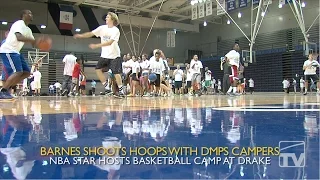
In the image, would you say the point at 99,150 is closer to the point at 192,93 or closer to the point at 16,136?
the point at 16,136

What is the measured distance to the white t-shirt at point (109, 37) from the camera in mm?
6496

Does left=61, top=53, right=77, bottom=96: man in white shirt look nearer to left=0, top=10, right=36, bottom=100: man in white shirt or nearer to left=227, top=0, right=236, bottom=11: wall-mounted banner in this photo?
left=0, top=10, right=36, bottom=100: man in white shirt

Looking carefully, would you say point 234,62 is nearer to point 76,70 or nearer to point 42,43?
point 76,70

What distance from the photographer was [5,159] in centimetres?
108

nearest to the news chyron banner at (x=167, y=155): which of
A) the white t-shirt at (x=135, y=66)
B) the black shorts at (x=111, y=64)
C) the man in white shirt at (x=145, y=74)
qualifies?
the black shorts at (x=111, y=64)

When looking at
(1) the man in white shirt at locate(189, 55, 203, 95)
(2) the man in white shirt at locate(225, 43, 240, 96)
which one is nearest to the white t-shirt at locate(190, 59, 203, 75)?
(1) the man in white shirt at locate(189, 55, 203, 95)

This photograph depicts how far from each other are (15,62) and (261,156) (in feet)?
16.8

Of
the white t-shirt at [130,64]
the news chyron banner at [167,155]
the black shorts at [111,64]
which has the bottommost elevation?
the news chyron banner at [167,155]

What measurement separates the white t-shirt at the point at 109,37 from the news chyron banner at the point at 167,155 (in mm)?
5405

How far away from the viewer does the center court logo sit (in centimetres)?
98

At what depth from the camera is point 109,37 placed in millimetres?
6574

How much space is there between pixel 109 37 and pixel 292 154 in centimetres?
584

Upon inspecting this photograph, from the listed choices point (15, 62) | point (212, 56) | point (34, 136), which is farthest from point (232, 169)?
point (212, 56)

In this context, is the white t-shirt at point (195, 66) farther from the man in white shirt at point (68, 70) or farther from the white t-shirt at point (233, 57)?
the man in white shirt at point (68, 70)
